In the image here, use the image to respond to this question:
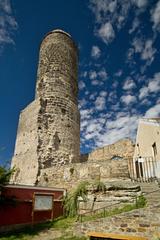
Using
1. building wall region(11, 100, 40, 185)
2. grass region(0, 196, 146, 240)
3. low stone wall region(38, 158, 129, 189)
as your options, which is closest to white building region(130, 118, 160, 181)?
low stone wall region(38, 158, 129, 189)

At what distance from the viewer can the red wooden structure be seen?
8.65 meters

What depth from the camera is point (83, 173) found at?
38.2 feet

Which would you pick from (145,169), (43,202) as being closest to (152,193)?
(145,169)

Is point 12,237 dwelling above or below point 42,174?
below

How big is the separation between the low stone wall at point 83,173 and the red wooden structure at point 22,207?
180 centimetres

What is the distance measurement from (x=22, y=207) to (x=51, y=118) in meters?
7.13

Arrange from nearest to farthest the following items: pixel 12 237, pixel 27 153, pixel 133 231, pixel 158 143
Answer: pixel 133 231 < pixel 12 237 < pixel 158 143 < pixel 27 153

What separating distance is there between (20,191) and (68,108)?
8.04 m

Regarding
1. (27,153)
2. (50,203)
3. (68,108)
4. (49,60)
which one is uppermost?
(49,60)

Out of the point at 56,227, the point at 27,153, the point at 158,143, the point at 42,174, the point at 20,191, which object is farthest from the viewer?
the point at 27,153

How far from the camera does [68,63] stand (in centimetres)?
1759

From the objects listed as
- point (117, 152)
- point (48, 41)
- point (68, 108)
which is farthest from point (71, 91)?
point (117, 152)

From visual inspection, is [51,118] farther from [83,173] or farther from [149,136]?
[149,136]

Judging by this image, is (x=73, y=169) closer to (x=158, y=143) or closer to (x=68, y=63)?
(x=158, y=143)
